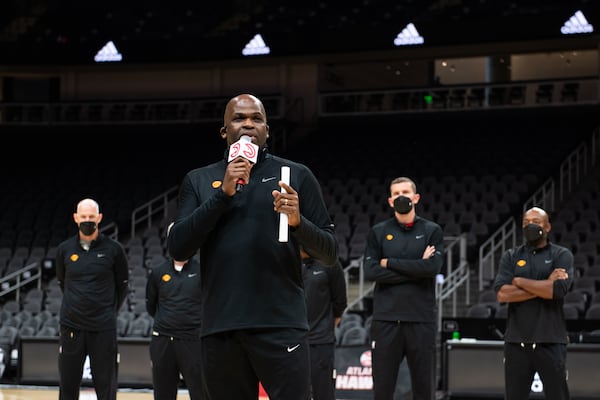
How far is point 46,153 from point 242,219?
22.7 metres

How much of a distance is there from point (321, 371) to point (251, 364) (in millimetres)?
4449

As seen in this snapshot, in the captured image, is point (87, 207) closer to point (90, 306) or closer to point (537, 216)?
point (90, 306)

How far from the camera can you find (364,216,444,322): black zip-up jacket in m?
7.75

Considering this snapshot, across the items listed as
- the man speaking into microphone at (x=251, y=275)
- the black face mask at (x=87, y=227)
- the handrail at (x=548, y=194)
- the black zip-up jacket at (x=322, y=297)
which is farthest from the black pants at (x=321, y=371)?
the handrail at (x=548, y=194)

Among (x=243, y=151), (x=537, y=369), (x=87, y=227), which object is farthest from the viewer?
(x=87, y=227)

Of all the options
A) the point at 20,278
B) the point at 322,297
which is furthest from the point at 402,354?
the point at 20,278

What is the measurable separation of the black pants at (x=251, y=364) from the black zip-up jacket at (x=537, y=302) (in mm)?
4021

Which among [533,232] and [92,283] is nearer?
[533,232]

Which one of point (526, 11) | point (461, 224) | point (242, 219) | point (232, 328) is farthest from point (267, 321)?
point (526, 11)

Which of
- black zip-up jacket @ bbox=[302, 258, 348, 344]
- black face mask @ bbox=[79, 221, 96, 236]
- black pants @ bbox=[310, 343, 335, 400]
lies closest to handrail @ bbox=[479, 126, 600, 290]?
black zip-up jacket @ bbox=[302, 258, 348, 344]

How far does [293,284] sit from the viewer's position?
408 cm

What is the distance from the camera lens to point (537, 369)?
25.0 feet

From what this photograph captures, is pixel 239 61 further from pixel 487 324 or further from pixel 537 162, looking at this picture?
pixel 487 324

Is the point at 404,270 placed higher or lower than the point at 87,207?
lower
